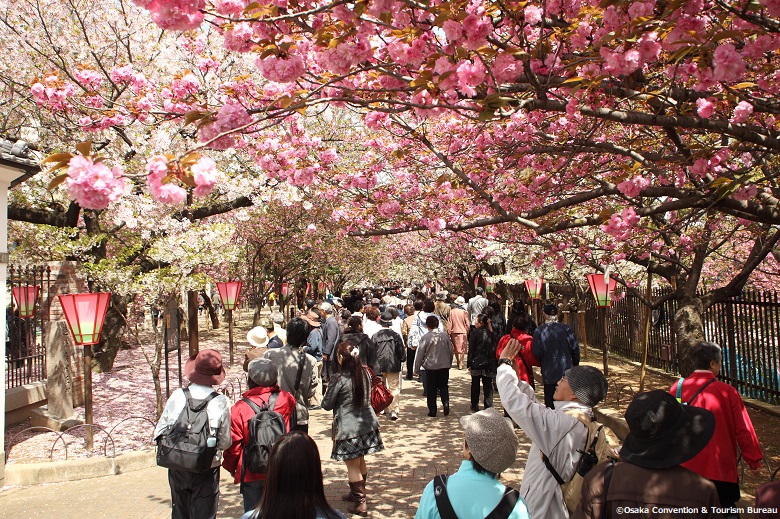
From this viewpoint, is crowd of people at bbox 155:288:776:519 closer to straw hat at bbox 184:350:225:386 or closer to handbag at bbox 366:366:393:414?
straw hat at bbox 184:350:225:386

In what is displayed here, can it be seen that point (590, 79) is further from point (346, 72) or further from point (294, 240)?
point (294, 240)

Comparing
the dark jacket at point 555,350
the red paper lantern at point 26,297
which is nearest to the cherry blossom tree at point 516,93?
the dark jacket at point 555,350

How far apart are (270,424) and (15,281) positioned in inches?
251

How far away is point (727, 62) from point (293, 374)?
4.38m

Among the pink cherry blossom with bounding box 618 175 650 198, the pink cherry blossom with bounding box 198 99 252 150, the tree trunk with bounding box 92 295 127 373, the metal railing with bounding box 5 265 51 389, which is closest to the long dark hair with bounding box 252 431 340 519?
the pink cherry blossom with bounding box 198 99 252 150

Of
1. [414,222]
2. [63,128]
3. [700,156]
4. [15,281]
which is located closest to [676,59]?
[700,156]

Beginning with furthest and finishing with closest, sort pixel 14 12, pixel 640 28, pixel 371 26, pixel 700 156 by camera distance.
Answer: pixel 14 12 → pixel 700 156 → pixel 371 26 → pixel 640 28

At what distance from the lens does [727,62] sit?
348cm

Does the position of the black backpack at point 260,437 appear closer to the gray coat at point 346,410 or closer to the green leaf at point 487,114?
the gray coat at point 346,410

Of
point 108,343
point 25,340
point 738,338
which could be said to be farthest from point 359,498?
point 108,343

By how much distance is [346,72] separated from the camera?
429cm

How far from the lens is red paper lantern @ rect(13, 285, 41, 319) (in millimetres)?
9004

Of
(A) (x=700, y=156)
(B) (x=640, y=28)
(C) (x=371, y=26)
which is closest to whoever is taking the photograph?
(B) (x=640, y=28)

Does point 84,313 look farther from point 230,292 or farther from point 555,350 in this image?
point 230,292
